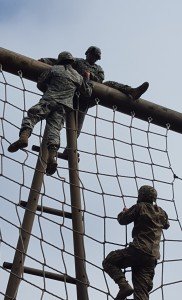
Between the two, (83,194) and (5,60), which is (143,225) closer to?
(83,194)

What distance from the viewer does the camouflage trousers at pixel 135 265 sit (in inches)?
217

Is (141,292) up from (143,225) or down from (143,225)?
down

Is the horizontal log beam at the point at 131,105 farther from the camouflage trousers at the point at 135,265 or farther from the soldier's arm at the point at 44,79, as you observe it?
the camouflage trousers at the point at 135,265

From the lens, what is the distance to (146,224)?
572cm

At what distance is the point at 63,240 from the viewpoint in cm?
548

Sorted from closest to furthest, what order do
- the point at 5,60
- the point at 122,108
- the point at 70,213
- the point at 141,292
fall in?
the point at 141,292
the point at 70,213
the point at 5,60
the point at 122,108

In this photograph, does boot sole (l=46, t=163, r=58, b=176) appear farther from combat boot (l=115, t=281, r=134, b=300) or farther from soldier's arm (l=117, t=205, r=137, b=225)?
combat boot (l=115, t=281, r=134, b=300)

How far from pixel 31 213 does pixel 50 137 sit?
70cm

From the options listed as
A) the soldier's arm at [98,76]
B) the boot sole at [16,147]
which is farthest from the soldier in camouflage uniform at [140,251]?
the soldier's arm at [98,76]

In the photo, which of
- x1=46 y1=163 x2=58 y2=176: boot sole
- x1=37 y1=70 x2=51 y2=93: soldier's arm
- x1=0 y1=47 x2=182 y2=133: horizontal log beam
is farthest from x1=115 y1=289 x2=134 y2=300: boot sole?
x1=37 y1=70 x2=51 y2=93: soldier's arm

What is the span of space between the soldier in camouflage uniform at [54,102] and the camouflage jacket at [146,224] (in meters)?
0.69

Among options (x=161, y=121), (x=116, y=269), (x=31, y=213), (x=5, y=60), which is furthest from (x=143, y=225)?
(x=5, y=60)

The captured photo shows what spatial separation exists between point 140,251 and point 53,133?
1.19 m

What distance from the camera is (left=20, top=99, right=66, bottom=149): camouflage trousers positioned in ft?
19.3
